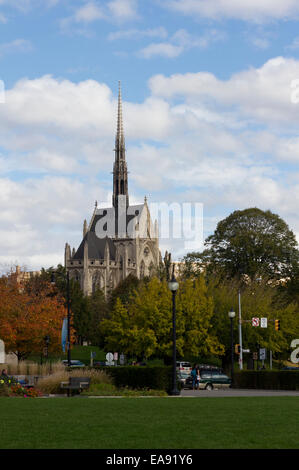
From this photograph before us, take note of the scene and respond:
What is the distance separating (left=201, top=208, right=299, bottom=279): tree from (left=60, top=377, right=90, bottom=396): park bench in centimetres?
4539

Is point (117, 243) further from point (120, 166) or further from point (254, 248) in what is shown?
point (254, 248)

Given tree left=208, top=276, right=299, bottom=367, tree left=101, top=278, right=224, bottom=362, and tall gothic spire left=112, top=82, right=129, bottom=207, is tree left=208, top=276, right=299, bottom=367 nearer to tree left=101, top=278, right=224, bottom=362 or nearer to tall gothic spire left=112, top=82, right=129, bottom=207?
tree left=101, top=278, right=224, bottom=362

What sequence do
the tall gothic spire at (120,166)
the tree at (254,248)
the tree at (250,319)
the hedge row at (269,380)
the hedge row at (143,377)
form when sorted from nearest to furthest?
the hedge row at (143,377), the hedge row at (269,380), the tree at (250,319), the tree at (254,248), the tall gothic spire at (120,166)

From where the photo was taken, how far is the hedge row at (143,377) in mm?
29609

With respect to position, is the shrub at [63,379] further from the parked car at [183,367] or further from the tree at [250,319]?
the tree at [250,319]

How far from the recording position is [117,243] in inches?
7052

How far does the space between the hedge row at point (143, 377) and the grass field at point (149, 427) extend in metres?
10.7

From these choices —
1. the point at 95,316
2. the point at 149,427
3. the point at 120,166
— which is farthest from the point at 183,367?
the point at 120,166

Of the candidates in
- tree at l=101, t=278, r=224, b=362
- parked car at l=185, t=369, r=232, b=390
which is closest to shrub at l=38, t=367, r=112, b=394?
parked car at l=185, t=369, r=232, b=390

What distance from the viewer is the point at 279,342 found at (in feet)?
186

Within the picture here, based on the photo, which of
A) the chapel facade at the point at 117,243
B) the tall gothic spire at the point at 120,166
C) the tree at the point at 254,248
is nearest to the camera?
the tree at the point at 254,248

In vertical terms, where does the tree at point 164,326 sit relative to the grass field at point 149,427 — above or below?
above

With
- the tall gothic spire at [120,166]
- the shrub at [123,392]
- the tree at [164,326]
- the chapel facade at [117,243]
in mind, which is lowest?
the shrub at [123,392]

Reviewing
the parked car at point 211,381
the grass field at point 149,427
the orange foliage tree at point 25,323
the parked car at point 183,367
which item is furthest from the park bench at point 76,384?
the parked car at point 183,367
